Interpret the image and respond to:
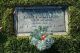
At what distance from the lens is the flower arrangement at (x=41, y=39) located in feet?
26.0

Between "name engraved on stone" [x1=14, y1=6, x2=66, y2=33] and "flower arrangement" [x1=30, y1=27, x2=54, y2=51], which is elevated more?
"name engraved on stone" [x1=14, y1=6, x2=66, y2=33]

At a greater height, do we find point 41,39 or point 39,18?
point 39,18

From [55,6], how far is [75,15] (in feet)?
1.80

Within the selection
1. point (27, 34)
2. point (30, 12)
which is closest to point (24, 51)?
point (27, 34)

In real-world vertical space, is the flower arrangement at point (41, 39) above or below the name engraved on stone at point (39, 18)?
below

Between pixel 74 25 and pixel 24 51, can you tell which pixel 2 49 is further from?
pixel 74 25

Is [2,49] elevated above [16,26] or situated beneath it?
situated beneath

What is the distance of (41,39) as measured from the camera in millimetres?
8016

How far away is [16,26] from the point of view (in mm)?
8539

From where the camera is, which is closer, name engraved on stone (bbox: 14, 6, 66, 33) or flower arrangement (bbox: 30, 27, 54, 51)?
flower arrangement (bbox: 30, 27, 54, 51)

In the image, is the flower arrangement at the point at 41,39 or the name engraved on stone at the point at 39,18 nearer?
the flower arrangement at the point at 41,39

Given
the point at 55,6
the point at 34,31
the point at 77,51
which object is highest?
the point at 55,6

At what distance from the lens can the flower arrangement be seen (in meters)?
7.93

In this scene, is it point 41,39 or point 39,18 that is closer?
point 41,39
